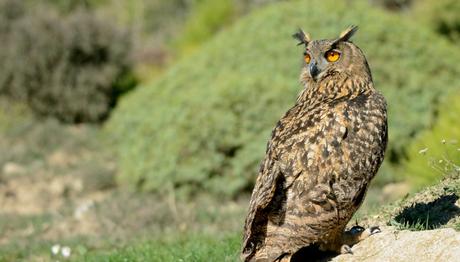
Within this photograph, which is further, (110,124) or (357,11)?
(110,124)

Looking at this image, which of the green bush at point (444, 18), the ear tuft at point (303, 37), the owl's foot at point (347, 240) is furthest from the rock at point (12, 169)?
the owl's foot at point (347, 240)

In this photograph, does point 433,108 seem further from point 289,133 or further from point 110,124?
point 289,133

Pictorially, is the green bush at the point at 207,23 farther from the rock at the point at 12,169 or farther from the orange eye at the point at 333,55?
the orange eye at the point at 333,55

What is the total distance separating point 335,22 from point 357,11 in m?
0.66

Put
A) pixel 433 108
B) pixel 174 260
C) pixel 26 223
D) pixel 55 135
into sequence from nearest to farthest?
pixel 174 260, pixel 26 223, pixel 433 108, pixel 55 135

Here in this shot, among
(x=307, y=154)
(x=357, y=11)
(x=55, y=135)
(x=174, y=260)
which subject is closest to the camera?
(x=307, y=154)

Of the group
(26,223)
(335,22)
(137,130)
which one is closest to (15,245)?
(26,223)

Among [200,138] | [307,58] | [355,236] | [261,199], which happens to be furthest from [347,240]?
[200,138]

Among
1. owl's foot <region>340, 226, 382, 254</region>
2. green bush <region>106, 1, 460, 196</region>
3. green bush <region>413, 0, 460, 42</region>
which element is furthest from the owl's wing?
green bush <region>413, 0, 460, 42</region>

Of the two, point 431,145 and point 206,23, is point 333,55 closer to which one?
point 431,145

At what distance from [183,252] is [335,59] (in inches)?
97.6

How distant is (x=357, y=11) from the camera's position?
14.7m

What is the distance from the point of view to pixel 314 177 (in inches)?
197

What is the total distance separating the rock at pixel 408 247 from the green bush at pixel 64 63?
590 inches
